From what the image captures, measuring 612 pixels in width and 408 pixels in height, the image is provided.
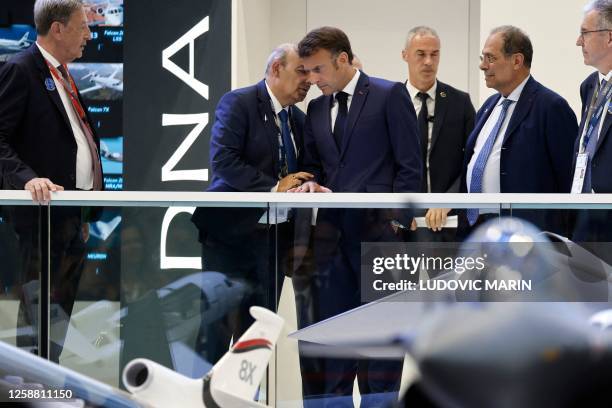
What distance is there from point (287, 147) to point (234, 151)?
10.0 inches

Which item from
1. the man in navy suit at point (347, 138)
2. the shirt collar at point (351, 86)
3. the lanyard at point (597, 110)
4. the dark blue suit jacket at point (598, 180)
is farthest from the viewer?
the shirt collar at point (351, 86)

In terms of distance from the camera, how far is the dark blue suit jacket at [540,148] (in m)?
3.90

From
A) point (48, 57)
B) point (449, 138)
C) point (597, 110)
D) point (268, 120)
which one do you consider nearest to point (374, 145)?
point (268, 120)

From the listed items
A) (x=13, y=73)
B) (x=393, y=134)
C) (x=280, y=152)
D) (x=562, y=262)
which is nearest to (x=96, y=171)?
(x=13, y=73)

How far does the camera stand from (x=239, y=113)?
13.3ft

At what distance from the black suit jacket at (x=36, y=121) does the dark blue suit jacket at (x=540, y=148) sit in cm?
191

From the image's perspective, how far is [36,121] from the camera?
152 inches

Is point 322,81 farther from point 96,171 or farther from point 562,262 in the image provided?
point 562,262

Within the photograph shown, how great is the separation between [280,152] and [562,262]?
142 centimetres

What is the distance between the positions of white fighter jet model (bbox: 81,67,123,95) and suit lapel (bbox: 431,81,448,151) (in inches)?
139

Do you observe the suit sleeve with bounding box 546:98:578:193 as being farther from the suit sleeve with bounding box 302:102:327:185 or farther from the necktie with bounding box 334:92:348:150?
the suit sleeve with bounding box 302:102:327:185

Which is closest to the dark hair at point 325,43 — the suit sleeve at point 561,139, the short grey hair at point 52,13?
the suit sleeve at point 561,139

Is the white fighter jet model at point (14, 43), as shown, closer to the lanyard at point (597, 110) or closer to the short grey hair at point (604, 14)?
the short grey hair at point (604, 14)

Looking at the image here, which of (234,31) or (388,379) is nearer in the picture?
(388,379)
